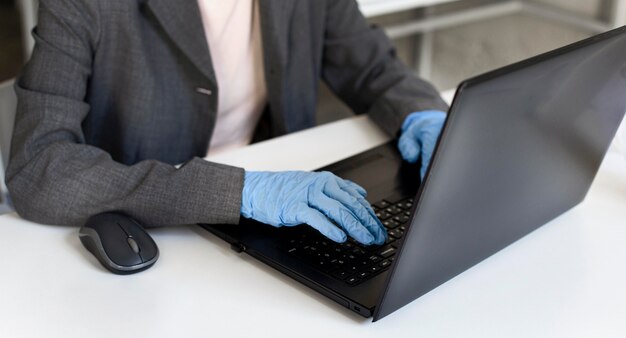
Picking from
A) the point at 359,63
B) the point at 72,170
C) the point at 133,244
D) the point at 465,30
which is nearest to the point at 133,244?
the point at 133,244

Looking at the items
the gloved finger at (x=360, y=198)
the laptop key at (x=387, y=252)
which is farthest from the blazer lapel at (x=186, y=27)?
the laptop key at (x=387, y=252)

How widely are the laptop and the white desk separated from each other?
2 centimetres

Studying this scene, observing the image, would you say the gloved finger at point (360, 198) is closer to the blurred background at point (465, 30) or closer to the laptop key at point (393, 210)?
the laptop key at point (393, 210)

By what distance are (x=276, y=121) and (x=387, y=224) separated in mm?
563

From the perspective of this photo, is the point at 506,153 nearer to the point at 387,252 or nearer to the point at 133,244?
the point at 387,252

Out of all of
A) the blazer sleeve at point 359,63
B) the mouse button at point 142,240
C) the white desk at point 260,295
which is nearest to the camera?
the white desk at point 260,295

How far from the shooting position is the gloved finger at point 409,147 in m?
1.25

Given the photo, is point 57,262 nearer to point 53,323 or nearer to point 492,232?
point 53,323

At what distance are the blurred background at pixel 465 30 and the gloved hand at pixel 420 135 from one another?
0.80 metres

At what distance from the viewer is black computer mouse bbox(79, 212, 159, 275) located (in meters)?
0.94

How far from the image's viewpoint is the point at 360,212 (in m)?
0.98

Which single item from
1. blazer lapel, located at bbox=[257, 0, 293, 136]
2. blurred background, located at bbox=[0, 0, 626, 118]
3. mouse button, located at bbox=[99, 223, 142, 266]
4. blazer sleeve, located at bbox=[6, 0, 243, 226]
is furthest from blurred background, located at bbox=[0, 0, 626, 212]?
mouse button, located at bbox=[99, 223, 142, 266]

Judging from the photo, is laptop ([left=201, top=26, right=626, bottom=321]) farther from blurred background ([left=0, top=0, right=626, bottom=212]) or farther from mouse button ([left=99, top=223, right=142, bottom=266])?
blurred background ([left=0, top=0, right=626, bottom=212])

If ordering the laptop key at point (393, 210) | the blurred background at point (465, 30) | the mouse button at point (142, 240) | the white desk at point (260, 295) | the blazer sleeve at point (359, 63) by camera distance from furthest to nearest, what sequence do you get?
the blurred background at point (465, 30) < the blazer sleeve at point (359, 63) < the laptop key at point (393, 210) < the mouse button at point (142, 240) < the white desk at point (260, 295)
